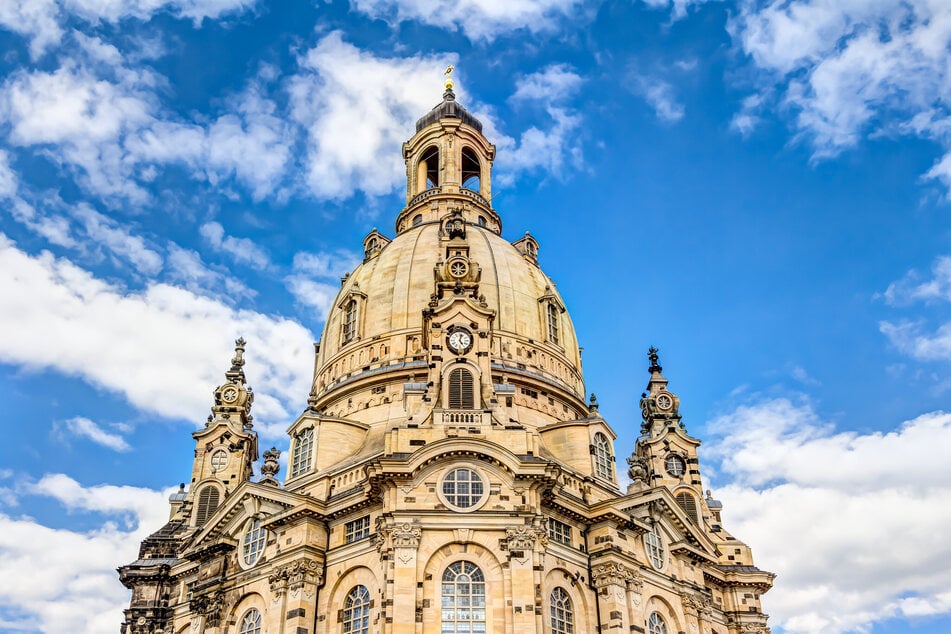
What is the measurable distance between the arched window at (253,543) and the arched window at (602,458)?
20.8m

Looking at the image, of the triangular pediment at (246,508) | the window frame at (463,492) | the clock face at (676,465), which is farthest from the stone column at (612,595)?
the clock face at (676,465)

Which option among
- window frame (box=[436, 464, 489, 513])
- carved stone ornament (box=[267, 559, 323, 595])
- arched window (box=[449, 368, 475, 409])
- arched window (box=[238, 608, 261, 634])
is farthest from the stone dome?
arched window (box=[238, 608, 261, 634])

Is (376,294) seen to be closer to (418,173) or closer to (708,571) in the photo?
(418,173)

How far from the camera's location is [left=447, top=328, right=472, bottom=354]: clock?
5169 cm

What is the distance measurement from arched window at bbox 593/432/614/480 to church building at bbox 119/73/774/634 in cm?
33

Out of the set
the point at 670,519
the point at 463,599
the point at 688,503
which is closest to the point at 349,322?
the point at 670,519

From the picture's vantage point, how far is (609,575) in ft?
160

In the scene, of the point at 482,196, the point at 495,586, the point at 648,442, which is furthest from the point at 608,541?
the point at 482,196

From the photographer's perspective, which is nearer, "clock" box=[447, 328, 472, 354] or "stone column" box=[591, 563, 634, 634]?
"stone column" box=[591, 563, 634, 634]

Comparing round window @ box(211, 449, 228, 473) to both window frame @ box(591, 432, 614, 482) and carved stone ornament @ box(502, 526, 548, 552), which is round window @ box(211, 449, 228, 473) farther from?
carved stone ornament @ box(502, 526, 548, 552)

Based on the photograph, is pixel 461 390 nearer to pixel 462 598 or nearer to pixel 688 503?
pixel 462 598

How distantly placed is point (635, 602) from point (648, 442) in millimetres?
22477

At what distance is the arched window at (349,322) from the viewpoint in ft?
213

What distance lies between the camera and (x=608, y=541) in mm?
49719
